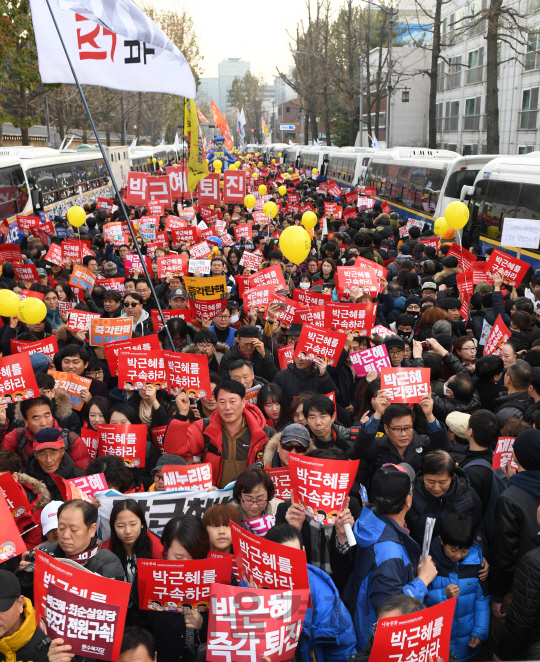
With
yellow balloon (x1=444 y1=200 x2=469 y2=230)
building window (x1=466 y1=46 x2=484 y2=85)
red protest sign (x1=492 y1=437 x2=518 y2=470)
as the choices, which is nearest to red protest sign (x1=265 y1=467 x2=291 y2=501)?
red protest sign (x1=492 y1=437 x2=518 y2=470)

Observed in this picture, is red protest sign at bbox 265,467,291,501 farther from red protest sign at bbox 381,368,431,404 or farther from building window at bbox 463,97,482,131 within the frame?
building window at bbox 463,97,482,131

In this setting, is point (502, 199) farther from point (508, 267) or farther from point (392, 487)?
point (392, 487)

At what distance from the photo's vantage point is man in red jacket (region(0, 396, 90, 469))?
4.93m

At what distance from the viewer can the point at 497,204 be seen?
14008mm

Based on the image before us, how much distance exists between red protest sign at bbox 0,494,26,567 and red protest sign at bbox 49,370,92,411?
2233mm

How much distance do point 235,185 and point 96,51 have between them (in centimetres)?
869

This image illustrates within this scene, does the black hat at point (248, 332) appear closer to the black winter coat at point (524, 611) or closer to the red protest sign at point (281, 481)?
the red protest sign at point (281, 481)

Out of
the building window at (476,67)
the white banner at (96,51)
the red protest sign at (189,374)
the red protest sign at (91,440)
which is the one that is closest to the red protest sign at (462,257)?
the white banner at (96,51)

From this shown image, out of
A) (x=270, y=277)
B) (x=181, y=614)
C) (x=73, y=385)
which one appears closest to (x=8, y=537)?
(x=181, y=614)

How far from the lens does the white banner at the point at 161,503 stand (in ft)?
13.0

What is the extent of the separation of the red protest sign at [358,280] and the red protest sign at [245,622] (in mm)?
5558

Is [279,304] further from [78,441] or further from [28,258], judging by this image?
[28,258]

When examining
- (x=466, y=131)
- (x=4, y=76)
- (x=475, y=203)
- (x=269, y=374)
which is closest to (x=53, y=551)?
(x=269, y=374)

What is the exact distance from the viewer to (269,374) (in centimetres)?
638
